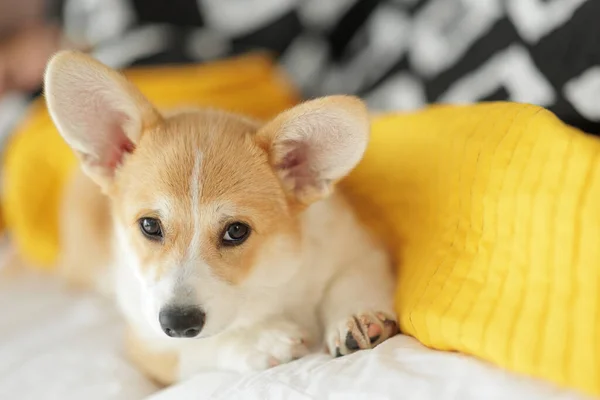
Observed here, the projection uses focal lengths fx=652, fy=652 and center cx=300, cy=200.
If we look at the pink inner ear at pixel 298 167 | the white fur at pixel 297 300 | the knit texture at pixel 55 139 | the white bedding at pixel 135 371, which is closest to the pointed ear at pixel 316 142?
the pink inner ear at pixel 298 167

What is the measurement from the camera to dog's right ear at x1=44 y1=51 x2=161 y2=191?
113cm

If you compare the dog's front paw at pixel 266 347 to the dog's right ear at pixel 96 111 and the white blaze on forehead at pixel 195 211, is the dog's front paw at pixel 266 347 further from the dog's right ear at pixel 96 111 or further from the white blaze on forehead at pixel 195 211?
the dog's right ear at pixel 96 111

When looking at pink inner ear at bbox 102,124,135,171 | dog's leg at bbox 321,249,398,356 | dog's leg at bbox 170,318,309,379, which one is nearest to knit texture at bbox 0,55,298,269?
pink inner ear at bbox 102,124,135,171

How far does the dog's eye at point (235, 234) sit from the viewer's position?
45.7 inches

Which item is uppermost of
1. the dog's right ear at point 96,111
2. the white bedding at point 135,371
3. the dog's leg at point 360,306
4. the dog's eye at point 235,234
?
the dog's right ear at point 96,111

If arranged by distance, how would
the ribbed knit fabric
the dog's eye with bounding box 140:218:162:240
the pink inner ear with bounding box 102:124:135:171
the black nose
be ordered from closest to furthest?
the ribbed knit fabric → the black nose → the dog's eye with bounding box 140:218:162:240 → the pink inner ear with bounding box 102:124:135:171

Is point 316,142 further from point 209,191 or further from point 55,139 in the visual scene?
point 55,139

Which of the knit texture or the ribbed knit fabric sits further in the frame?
the knit texture

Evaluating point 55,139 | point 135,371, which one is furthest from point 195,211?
point 55,139

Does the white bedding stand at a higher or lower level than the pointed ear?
lower

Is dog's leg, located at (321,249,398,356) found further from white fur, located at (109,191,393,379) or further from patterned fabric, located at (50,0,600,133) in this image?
patterned fabric, located at (50,0,600,133)

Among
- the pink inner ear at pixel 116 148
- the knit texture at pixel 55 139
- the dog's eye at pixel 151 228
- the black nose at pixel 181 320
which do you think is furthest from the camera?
the knit texture at pixel 55 139

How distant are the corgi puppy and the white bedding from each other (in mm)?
63

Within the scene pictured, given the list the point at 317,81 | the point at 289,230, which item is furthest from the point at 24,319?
the point at 317,81
